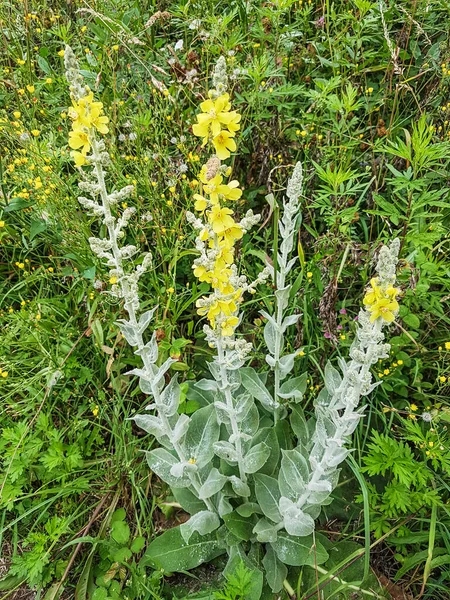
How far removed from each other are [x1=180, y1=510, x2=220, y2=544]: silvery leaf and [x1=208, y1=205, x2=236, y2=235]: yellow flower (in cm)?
151

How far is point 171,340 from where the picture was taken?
293cm

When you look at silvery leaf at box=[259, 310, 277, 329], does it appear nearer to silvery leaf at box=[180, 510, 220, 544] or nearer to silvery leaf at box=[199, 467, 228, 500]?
silvery leaf at box=[199, 467, 228, 500]

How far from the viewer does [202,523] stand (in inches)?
92.7

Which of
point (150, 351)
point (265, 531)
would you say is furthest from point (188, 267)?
point (265, 531)

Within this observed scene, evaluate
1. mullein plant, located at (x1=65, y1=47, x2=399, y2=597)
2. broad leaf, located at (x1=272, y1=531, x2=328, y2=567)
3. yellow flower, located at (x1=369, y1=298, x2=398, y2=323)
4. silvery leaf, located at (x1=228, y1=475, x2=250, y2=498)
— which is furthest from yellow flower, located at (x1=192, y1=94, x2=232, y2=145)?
broad leaf, located at (x1=272, y1=531, x2=328, y2=567)

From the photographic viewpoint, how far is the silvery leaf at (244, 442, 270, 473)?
2290mm

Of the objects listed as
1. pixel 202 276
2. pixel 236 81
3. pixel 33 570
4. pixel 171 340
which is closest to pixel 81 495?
pixel 33 570

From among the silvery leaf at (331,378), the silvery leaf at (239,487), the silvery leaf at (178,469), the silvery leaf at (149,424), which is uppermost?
the silvery leaf at (149,424)

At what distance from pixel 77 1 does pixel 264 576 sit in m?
4.53

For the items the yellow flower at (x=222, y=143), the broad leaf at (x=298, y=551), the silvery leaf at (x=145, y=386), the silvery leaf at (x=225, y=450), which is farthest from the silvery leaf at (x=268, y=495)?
the yellow flower at (x=222, y=143)

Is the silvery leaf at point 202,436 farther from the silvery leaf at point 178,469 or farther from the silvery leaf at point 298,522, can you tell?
the silvery leaf at point 298,522

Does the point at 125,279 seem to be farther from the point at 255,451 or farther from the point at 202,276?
the point at 255,451

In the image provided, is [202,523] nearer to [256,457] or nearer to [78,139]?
[256,457]

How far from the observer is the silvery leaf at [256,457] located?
90.2 inches
